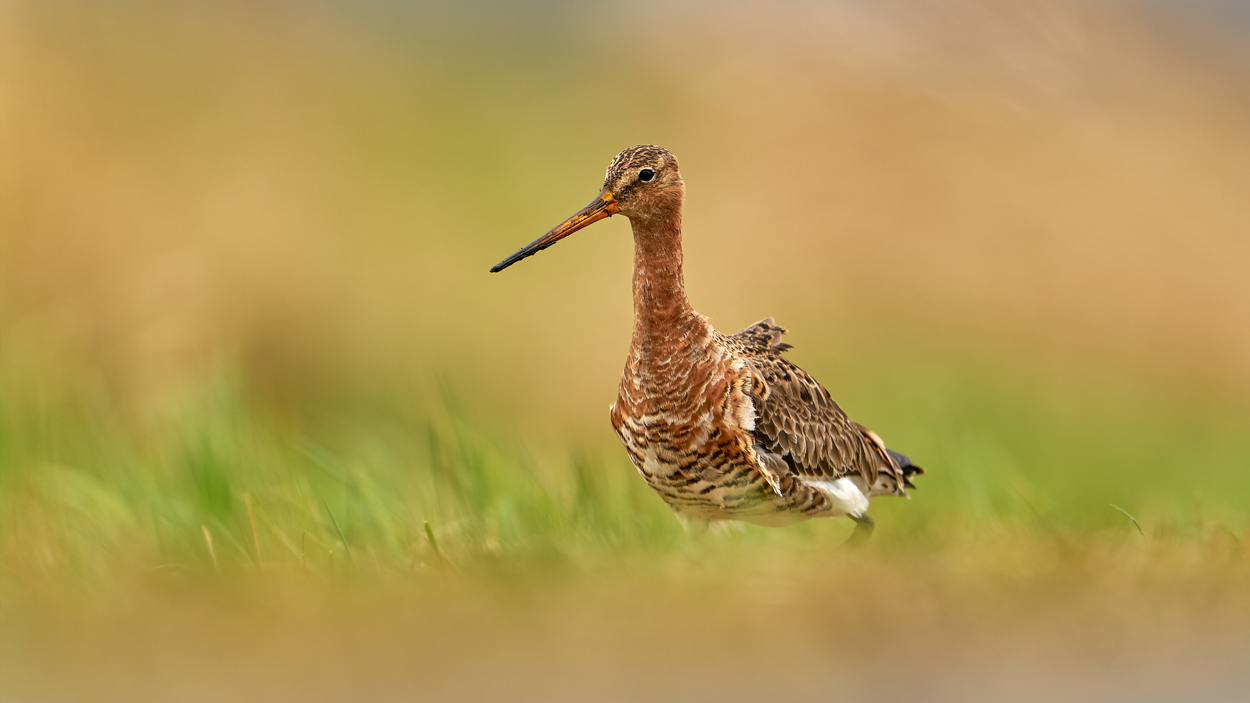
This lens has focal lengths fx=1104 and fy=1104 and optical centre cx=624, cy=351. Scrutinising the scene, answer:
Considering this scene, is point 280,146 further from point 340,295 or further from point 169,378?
point 169,378

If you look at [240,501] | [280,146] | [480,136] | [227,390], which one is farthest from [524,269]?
[240,501]

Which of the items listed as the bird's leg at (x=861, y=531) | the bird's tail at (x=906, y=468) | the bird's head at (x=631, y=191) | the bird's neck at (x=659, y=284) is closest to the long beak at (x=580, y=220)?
the bird's head at (x=631, y=191)

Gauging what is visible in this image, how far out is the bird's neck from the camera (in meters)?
5.32

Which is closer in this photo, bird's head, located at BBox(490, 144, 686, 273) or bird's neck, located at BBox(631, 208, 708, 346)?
bird's head, located at BBox(490, 144, 686, 273)

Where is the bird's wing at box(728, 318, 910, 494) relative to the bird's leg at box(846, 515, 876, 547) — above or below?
above

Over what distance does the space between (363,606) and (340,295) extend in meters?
8.48

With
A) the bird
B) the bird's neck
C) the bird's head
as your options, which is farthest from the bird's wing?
the bird's head

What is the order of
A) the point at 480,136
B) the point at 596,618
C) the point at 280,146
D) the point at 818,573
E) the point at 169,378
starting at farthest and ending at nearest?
the point at 480,136, the point at 280,146, the point at 169,378, the point at 818,573, the point at 596,618

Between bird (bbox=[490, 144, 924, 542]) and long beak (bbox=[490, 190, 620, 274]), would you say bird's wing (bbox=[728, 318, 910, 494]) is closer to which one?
bird (bbox=[490, 144, 924, 542])

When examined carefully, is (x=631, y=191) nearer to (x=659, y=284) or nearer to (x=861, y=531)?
(x=659, y=284)

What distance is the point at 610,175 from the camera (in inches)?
203

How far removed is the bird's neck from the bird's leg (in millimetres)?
1245

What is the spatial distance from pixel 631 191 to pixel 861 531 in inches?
80.6

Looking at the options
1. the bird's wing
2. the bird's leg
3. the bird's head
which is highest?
the bird's head
